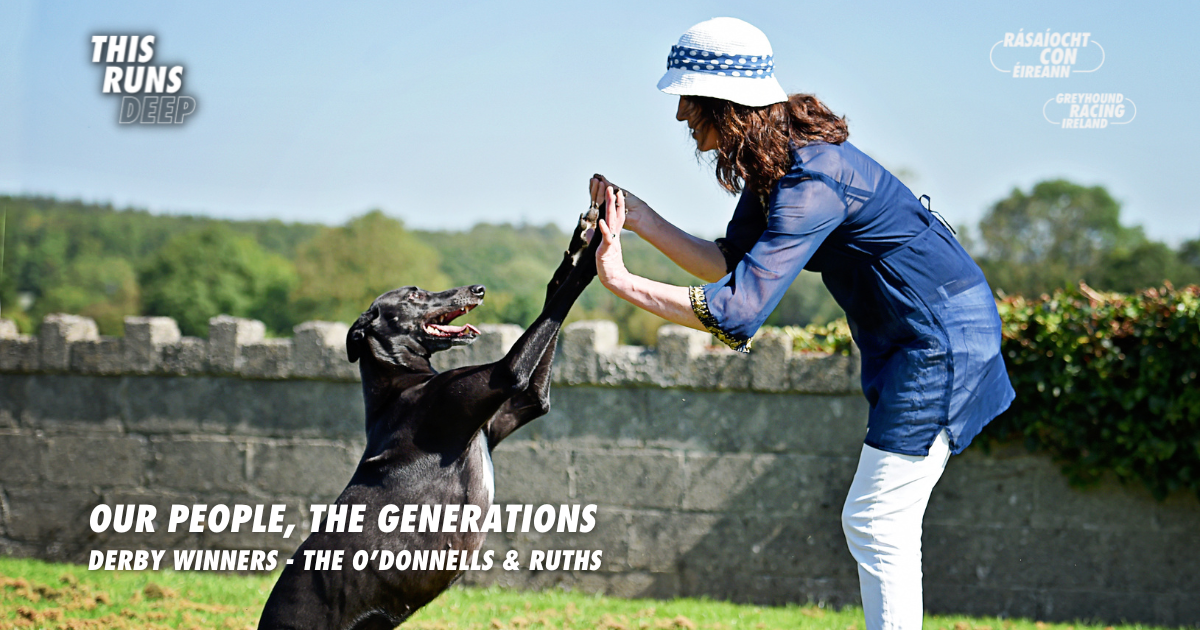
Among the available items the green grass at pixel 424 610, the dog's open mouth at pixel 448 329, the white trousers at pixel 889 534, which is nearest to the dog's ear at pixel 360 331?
the dog's open mouth at pixel 448 329

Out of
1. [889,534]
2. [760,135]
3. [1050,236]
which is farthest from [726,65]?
[1050,236]

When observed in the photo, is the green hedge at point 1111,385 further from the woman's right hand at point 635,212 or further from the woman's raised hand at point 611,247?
the woman's raised hand at point 611,247

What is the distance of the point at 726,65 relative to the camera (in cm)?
242

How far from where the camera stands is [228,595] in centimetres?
496

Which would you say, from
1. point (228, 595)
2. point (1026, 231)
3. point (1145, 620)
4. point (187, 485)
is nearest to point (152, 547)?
point (187, 485)

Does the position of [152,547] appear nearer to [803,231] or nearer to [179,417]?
[179,417]

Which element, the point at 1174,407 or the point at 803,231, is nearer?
the point at 803,231

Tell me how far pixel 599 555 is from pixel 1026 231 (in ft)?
36.1

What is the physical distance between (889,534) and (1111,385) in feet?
10.0

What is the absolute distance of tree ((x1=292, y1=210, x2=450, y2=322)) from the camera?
966 cm

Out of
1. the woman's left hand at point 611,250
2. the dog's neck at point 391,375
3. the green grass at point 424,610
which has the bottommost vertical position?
the green grass at point 424,610

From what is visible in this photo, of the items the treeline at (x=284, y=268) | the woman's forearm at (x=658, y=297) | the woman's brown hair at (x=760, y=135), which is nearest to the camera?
the woman's forearm at (x=658, y=297)

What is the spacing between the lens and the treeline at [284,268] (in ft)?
27.9

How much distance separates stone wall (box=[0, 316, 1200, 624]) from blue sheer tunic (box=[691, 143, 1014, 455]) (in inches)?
101
